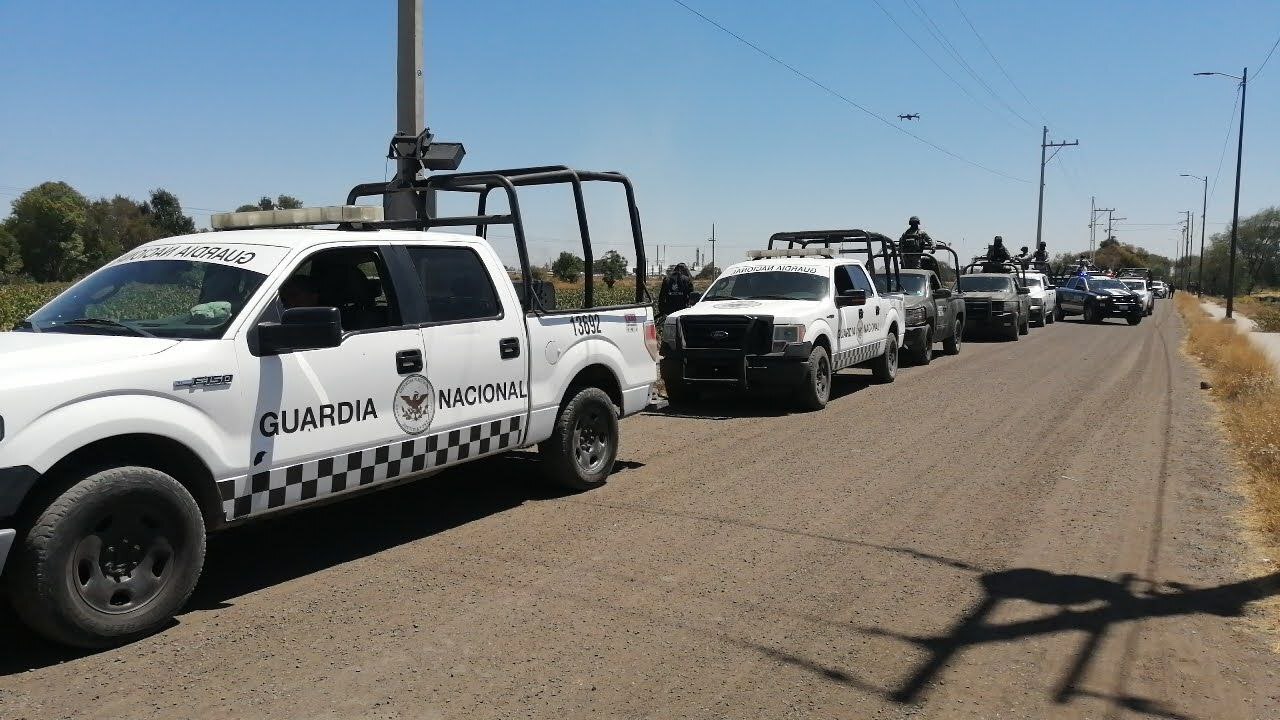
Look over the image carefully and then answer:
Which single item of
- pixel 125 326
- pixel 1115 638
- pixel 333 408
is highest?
pixel 125 326

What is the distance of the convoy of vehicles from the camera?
13.7 ft

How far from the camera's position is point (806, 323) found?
12133 millimetres

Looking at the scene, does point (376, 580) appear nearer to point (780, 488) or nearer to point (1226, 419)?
point (780, 488)

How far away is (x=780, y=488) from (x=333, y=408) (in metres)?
3.82

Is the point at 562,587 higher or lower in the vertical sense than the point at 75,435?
lower

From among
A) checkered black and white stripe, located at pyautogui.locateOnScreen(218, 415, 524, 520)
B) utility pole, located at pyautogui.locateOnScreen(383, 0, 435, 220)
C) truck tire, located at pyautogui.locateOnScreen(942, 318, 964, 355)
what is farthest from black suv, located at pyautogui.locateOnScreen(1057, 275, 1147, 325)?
checkered black and white stripe, located at pyautogui.locateOnScreen(218, 415, 524, 520)

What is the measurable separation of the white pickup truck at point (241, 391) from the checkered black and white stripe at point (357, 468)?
1cm

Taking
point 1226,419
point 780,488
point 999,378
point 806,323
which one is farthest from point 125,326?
point 999,378

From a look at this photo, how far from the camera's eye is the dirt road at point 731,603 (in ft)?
13.2

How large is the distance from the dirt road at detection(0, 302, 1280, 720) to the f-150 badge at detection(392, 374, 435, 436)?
0.79 m

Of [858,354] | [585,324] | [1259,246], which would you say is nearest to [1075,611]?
[585,324]

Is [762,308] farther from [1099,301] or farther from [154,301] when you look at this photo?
[1099,301]

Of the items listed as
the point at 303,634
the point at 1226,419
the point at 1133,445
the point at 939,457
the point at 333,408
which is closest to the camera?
the point at 303,634

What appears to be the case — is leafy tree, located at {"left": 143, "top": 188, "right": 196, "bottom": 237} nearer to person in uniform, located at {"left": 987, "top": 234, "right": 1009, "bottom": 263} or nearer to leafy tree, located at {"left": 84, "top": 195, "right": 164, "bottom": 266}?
leafy tree, located at {"left": 84, "top": 195, "right": 164, "bottom": 266}
